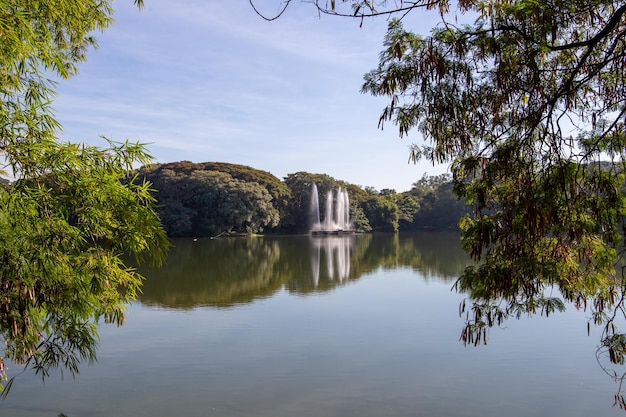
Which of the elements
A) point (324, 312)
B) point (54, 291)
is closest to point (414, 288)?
point (324, 312)

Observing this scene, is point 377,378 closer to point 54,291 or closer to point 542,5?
point 54,291

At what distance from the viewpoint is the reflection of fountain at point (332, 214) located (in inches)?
1547

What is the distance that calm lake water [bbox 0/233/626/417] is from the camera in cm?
469

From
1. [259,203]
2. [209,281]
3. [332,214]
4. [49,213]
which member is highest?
[259,203]

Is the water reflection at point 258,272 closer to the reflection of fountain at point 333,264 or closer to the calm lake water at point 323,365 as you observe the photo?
the reflection of fountain at point 333,264

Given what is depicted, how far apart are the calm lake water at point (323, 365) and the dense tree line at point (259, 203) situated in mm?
23022

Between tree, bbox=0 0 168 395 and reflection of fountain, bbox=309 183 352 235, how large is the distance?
35196mm

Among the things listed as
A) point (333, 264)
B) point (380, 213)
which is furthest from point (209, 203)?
point (333, 264)

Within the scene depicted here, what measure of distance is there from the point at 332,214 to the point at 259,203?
8.77 m

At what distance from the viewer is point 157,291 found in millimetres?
11141

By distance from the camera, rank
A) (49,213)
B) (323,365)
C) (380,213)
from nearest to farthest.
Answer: (49,213) < (323,365) < (380,213)

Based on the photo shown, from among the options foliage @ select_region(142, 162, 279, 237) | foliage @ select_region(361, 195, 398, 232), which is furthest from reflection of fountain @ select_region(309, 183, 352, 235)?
foliage @ select_region(142, 162, 279, 237)

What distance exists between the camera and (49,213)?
2855mm

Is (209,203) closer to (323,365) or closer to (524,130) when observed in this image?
(323,365)
